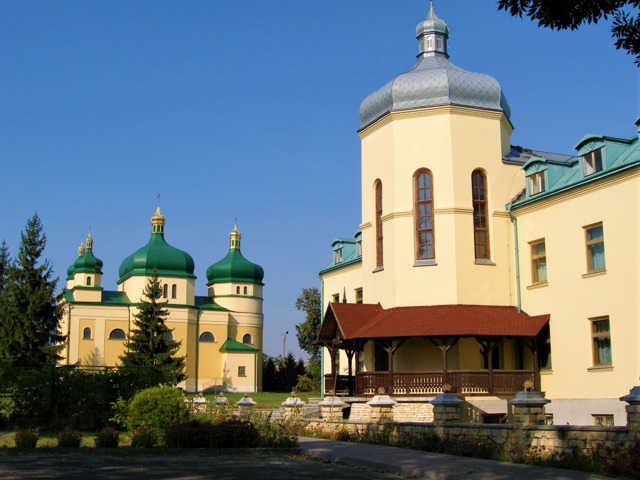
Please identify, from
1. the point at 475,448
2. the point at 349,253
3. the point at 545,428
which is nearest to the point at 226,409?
the point at 475,448

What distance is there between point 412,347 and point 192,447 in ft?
39.9

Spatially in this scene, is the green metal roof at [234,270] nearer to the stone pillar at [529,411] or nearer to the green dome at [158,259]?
the green dome at [158,259]

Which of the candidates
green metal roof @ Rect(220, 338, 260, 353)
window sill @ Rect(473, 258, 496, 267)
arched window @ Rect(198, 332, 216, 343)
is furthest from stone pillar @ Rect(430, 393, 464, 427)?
arched window @ Rect(198, 332, 216, 343)

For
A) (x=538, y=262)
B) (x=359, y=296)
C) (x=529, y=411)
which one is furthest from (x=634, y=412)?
(x=359, y=296)

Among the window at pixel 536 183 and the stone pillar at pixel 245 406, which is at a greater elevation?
the window at pixel 536 183

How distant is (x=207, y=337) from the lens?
6359 centimetres

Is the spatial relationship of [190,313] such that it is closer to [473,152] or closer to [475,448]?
[473,152]

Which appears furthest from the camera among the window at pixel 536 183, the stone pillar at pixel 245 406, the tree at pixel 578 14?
the window at pixel 536 183

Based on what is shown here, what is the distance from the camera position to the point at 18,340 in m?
45.1

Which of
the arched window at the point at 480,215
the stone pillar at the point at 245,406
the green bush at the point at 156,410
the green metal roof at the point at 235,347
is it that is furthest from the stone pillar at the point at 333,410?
the green metal roof at the point at 235,347

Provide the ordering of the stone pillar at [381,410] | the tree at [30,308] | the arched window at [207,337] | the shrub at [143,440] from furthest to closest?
1. the arched window at [207,337]
2. the tree at [30,308]
3. the stone pillar at [381,410]
4. the shrub at [143,440]

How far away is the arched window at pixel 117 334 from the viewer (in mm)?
59834

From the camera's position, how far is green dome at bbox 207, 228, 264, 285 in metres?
68.0

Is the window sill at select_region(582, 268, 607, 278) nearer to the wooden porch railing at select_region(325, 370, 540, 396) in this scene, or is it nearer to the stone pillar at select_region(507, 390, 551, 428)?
the wooden porch railing at select_region(325, 370, 540, 396)
